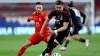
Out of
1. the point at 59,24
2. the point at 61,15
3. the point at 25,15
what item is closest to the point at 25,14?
the point at 25,15

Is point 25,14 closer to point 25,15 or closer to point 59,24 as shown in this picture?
point 25,15

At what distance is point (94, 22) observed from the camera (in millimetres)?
34875

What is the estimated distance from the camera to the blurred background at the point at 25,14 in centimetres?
3328

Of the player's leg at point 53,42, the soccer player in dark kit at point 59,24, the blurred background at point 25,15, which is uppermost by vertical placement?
the blurred background at point 25,15

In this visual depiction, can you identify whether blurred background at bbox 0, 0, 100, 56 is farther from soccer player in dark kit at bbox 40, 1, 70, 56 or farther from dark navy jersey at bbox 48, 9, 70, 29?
dark navy jersey at bbox 48, 9, 70, 29

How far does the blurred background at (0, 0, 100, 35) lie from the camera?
109 feet

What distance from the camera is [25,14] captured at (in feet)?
118

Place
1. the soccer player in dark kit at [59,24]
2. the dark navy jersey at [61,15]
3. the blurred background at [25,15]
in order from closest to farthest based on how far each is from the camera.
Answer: the soccer player in dark kit at [59,24]
the dark navy jersey at [61,15]
the blurred background at [25,15]

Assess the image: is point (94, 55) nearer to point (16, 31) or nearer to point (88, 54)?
point (88, 54)

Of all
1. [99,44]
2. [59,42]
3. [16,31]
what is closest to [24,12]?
[16,31]

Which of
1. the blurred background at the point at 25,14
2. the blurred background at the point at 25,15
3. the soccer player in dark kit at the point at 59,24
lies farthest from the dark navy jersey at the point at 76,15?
the blurred background at the point at 25,14

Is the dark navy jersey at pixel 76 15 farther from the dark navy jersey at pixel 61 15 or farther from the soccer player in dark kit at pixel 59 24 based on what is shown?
the dark navy jersey at pixel 61 15

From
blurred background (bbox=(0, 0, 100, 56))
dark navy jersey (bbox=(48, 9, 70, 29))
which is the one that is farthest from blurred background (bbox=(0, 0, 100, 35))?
dark navy jersey (bbox=(48, 9, 70, 29))

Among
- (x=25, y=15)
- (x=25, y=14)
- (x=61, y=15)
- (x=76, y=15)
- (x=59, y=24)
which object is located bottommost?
(x=59, y=24)
